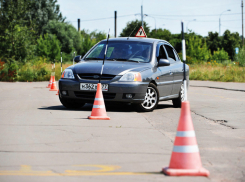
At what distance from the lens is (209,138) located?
279 inches

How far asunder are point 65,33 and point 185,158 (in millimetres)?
68716

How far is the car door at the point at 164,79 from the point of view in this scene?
11.1 m

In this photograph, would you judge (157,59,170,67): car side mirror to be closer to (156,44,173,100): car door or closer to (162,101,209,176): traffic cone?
(156,44,173,100): car door

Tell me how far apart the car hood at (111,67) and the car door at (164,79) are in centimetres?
56

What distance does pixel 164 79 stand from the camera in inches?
443

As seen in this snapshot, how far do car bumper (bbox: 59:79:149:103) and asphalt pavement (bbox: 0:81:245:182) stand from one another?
0.34 metres

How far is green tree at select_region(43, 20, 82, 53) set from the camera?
71.8 metres

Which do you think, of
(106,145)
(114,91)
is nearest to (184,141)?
(106,145)

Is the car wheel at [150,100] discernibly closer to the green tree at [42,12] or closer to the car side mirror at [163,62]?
the car side mirror at [163,62]

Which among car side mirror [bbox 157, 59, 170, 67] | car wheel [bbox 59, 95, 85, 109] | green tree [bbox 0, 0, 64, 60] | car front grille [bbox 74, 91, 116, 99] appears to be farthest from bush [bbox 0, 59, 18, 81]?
car side mirror [bbox 157, 59, 170, 67]

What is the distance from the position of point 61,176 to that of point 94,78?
5.79 m

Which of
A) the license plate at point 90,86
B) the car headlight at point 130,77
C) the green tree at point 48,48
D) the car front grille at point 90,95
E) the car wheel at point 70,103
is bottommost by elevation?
the car wheel at point 70,103

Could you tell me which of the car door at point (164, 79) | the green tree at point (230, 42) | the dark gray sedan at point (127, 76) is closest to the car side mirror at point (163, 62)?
the dark gray sedan at point (127, 76)

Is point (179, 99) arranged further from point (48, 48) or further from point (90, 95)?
point (48, 48)
